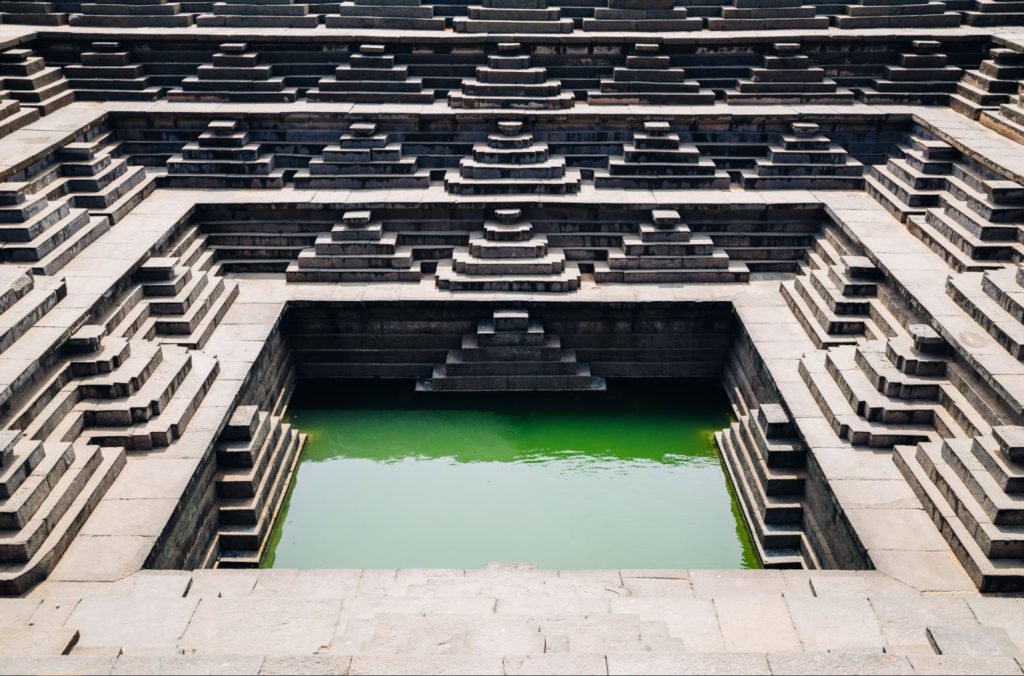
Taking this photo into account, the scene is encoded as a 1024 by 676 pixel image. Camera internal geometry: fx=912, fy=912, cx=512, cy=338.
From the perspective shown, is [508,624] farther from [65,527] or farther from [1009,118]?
[1009,118]

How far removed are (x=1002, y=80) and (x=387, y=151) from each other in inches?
450

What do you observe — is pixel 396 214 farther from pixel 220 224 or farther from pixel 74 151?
pixel 74 151

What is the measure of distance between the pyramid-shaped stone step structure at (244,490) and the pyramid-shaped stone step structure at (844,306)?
8.00m

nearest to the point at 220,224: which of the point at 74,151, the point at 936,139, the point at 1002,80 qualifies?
the point at 74,151

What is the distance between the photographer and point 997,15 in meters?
18.6

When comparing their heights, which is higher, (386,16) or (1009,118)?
(386,16)

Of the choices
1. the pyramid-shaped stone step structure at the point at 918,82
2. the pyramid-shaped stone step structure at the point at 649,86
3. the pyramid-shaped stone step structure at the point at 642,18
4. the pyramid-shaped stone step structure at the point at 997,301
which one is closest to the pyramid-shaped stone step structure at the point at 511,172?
the pyramid-shaped stone step structure at the point at 649,86

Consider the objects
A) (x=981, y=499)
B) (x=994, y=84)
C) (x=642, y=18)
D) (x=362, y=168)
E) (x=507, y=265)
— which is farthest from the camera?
(x=642, y=18)

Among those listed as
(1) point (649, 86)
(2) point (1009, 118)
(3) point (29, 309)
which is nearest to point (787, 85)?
(1) point (649, 86)

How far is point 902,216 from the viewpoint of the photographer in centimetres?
1502

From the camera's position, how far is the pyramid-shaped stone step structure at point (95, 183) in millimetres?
15055

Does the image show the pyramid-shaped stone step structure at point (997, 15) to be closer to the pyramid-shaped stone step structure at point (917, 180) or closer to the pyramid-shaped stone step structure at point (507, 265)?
the pyramid-shaped stone step structure at point (917, 180)

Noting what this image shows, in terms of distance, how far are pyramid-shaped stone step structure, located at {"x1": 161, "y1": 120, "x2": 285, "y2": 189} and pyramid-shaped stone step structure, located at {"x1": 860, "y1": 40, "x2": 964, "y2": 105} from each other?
11.6 metres

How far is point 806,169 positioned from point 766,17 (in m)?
4.06
